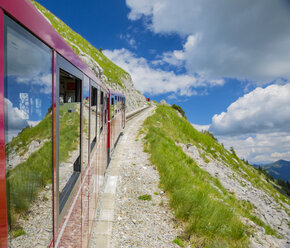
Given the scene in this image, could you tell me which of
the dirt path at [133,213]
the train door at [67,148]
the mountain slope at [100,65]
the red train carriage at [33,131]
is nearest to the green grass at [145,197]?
the dirt path at [133,213]

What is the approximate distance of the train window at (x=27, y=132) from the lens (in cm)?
118

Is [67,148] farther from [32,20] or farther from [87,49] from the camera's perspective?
Answer: [87,49]

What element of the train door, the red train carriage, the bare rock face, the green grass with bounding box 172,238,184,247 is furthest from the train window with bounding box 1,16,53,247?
the bare rock face

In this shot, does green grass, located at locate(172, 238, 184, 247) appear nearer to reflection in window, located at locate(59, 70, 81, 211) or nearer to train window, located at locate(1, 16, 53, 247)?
reflection in window, located at locate(59, 70, 81, 211)

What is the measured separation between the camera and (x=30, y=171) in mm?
1420

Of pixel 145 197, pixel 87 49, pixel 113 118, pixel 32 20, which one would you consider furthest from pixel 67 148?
pixel 87 49

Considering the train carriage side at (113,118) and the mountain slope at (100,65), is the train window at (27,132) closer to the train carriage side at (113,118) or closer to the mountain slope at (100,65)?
the train carriage side at (113,118)

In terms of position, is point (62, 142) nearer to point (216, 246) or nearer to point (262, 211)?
point (216, 246)

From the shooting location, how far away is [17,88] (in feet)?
4.10

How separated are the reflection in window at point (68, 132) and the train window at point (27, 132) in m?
0.33

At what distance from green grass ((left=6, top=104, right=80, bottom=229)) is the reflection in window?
0.04 m

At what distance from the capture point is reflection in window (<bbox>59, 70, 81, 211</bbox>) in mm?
2125

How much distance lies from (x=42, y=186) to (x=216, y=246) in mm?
4391

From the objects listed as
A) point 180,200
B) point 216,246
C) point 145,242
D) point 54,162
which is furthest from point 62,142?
point 180,200
